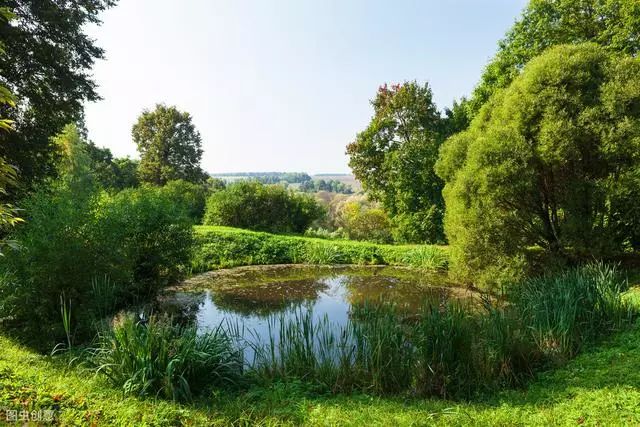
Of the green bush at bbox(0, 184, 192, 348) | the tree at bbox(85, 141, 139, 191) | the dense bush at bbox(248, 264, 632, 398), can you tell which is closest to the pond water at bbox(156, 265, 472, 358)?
the dense bush at bbox(248, 264, 632, 398)

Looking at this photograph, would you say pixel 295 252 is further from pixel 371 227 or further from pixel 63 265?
pixel 63 265

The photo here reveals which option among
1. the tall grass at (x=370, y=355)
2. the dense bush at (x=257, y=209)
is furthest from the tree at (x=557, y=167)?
the dense bush at (x=257, y=209)

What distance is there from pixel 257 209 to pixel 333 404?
1438 centimetres

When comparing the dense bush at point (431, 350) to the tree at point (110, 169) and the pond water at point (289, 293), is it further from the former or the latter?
the tree at point (110, 169)

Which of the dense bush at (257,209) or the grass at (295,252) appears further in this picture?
the dense bush at (257,209)

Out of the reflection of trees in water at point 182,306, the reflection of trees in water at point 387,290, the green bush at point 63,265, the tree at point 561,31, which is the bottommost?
the reflection of trees in water at point 387,290

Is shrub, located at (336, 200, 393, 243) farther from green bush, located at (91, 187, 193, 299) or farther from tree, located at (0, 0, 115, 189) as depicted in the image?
tree, located at (0, 0, 115, 189)

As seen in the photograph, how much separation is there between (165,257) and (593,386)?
23.2 ft

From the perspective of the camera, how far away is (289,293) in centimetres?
871

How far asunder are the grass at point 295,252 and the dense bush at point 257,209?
358 cm

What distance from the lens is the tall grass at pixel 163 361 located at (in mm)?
3607

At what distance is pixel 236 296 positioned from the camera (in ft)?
27.4

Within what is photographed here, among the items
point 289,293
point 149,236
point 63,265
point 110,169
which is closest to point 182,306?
point 149,236

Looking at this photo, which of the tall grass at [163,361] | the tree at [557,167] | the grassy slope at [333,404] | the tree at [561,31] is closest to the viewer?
the grassy slope at [333,404]
